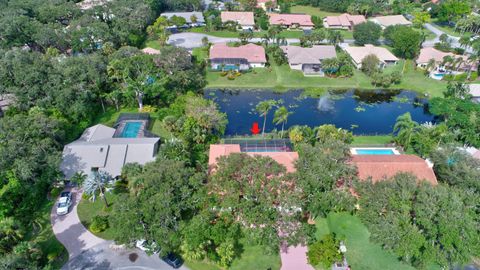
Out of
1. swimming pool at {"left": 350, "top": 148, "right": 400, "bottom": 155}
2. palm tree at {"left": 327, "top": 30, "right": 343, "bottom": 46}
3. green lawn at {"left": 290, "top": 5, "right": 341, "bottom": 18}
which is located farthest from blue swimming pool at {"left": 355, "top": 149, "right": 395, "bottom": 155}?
green lawn at {"left": 290, "top": 5, "right": 341, "bottom": 18}

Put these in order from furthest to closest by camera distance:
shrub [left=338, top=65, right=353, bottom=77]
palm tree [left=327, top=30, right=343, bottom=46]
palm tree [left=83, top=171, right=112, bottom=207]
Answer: palm tree [left=327, top=30, right=343, bottom=46] < shrub [left=338, top=65, right=353, bottom=77] < palm tree [left=83, top=171, right=112, bottom=207]

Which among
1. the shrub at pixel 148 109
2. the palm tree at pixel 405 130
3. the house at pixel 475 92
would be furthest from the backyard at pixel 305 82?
the palm tree at pixel 405 130

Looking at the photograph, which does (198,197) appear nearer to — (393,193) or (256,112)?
(393,193)

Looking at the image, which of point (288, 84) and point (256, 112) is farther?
point (288, 84)

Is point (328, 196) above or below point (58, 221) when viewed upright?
above

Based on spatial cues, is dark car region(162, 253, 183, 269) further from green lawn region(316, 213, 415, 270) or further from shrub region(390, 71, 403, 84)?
shrub region(390, 71, 403, 84)

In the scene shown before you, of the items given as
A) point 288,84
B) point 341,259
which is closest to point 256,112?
point 288,84
